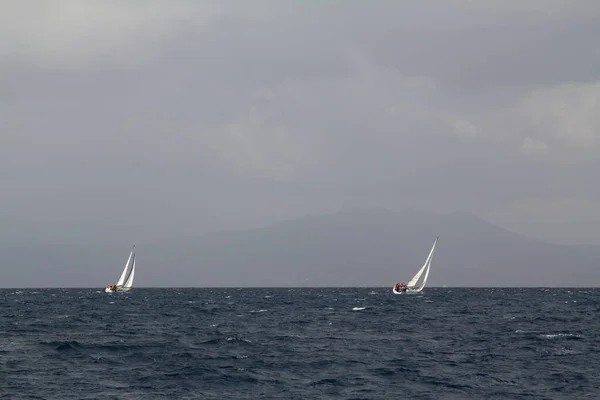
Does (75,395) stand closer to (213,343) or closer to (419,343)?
(213,343)

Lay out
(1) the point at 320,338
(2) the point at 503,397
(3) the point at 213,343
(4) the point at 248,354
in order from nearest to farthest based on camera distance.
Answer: (2) the point at 503,397 → (4) the point at 248,354 → (3) the point at 213,343 → (1) the point at 320,338

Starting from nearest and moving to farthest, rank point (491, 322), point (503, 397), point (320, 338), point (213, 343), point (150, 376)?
point (503, 397), point (150, 376), point (213, 343), point (320, 338), point (491, 322)

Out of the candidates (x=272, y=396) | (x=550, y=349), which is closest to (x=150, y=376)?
(x=272, y=396)

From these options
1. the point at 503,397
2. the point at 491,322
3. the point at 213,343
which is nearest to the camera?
the point at 503,397

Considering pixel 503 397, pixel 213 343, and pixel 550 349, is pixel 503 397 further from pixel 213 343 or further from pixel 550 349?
pixel 213 343

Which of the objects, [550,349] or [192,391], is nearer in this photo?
[192,391]

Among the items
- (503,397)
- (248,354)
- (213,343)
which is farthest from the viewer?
(213,343)

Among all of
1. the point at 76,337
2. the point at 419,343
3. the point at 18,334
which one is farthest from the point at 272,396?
the point at 18,334

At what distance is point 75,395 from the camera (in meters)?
40.2

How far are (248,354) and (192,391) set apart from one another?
13.8m

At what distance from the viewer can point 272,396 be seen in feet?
132

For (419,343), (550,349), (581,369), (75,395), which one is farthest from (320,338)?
(75,395)

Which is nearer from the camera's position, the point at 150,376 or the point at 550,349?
the point at 150,376

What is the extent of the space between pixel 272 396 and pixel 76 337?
33216 millimetres
